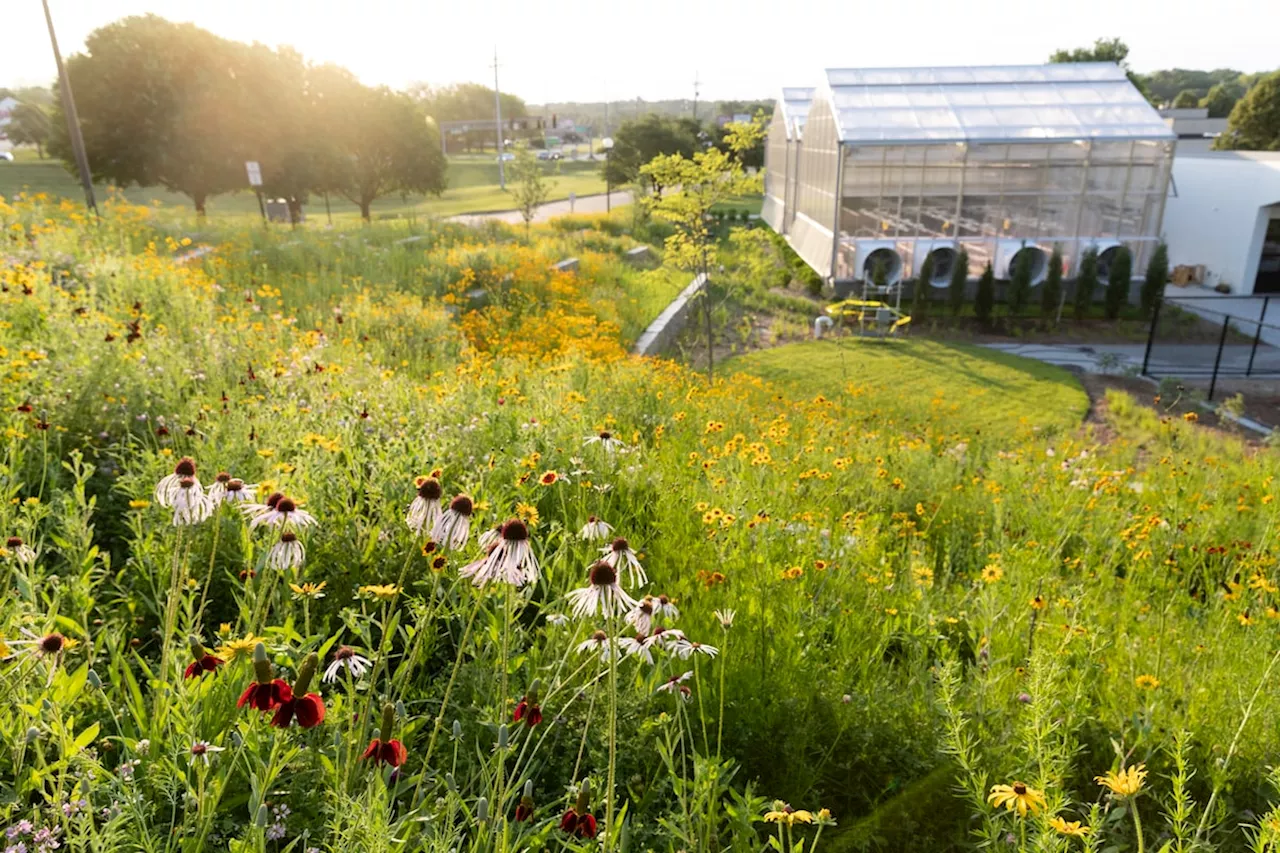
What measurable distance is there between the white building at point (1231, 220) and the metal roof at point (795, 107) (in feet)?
31.5

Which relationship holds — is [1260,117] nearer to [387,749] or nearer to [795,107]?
[795,107]

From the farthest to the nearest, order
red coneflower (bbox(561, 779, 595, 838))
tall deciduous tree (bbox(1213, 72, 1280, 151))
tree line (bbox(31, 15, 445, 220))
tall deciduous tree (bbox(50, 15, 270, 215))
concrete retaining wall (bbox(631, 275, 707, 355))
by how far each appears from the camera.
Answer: tall deciduous tree (bbox(1213, 72, 1280, 151)) < tree line (bbox(31, 15, 445, 220)) < tall deciduous tree (bbox(50, 15, 270, 215)) < concrete retaining wall (bbox(631, 275, 707, 355)) < red coneflower (bbox(561, 779, 595, 838))

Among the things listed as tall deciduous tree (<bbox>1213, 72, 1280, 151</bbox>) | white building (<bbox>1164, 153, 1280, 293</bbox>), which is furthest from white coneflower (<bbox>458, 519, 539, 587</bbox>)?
tall deciduous tree (<bbox>1213, 72, 1280, 151</bbox>)

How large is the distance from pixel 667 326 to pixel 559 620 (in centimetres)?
1124

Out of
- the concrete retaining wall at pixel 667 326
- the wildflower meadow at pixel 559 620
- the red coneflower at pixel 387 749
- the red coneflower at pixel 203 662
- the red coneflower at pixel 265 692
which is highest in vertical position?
the red coneflower at pixel 265 692

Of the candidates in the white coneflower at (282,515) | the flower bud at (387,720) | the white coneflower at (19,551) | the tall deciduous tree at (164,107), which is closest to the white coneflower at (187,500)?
the white coneflower at (282,515)

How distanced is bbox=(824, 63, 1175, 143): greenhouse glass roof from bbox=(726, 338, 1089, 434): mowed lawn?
477 cm

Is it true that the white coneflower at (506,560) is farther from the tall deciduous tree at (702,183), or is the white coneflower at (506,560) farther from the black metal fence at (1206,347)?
the black metal fence at (1206,347)

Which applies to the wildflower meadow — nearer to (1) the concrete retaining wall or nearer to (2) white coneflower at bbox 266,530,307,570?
(2) white coneflower at bbox 266,530,307,570

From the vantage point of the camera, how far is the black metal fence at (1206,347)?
40.3 feet

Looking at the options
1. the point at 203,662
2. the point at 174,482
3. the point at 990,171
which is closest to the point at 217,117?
the point at 990,171

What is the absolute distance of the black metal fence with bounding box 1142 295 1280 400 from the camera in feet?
40.3

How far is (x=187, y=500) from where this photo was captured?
1.66 metres

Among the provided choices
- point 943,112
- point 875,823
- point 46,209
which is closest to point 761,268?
point 943,112
